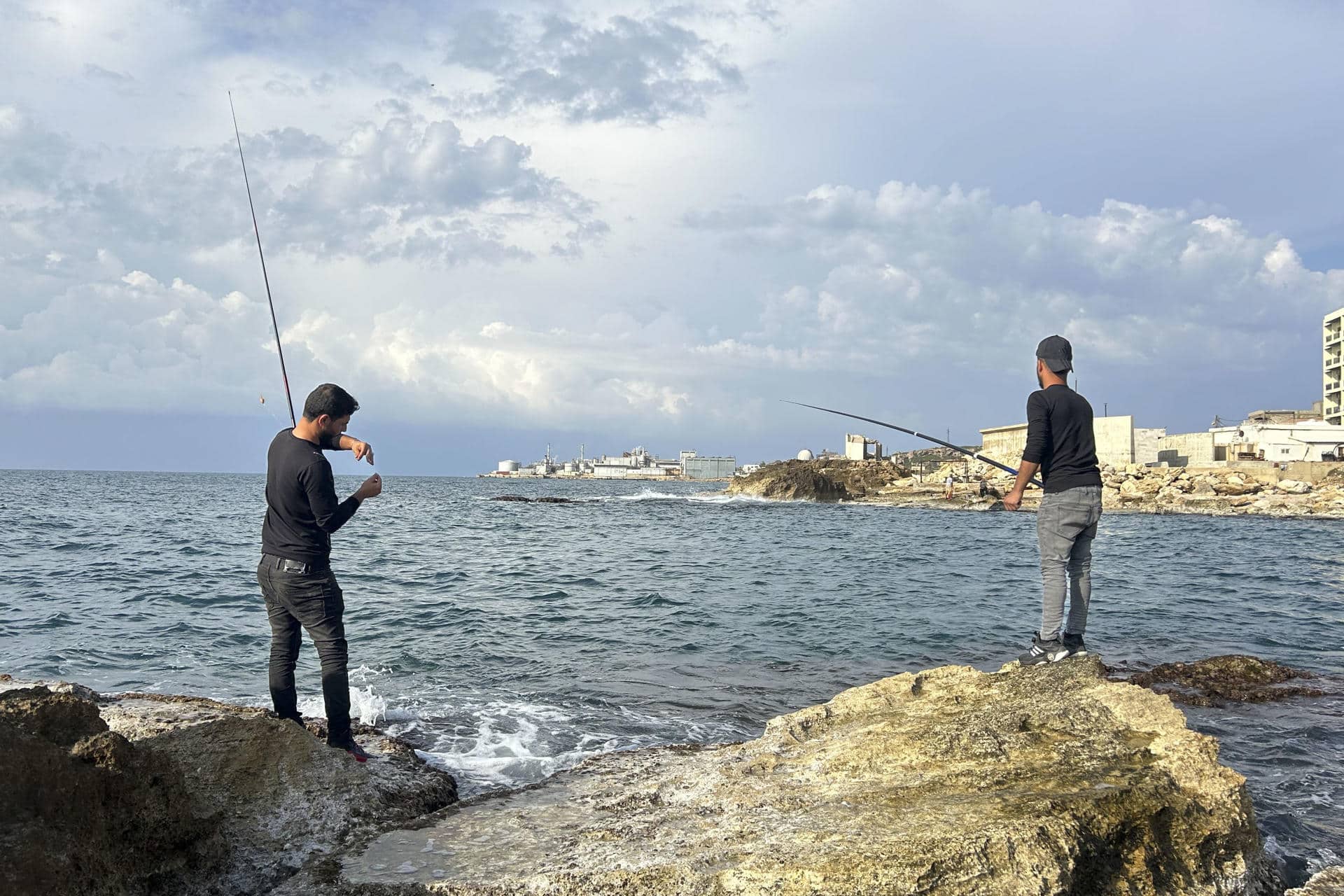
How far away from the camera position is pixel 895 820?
346 centimetres

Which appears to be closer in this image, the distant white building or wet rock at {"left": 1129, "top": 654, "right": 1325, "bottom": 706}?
wet rock at {"left": 1129, "top": 654, "right": 1325, "bottom": 706}

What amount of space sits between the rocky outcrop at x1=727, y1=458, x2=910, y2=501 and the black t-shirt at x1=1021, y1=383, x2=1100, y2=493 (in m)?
56.4

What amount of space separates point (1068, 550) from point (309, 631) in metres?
5.05

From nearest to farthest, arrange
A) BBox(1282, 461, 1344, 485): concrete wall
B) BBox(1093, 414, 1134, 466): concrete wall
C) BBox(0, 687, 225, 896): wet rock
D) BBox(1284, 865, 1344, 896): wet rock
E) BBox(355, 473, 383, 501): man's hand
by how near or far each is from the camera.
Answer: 1. BBox(0, 687, 225, 896): wet rock
2. BBox(1284, 865, 1344, 896): wet rock
3. BBox(355, 473, 383, 501): man's hand
4. BBox(1282, 461, 1344, 485): concrete wall
5. BBox(1093, 414, 1134, 466): concrete wall

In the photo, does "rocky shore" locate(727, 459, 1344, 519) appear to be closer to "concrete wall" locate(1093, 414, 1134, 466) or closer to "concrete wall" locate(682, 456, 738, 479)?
"concrete wall" locate(1093, 414, 1134, 466)

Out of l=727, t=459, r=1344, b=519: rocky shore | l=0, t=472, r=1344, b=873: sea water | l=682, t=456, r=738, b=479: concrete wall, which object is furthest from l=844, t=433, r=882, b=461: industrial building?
l=682, t=456, r=738, b=479: concrete wall

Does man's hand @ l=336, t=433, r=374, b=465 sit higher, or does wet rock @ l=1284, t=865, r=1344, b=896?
man's hand @ l=336, t=433, r=374, b=465

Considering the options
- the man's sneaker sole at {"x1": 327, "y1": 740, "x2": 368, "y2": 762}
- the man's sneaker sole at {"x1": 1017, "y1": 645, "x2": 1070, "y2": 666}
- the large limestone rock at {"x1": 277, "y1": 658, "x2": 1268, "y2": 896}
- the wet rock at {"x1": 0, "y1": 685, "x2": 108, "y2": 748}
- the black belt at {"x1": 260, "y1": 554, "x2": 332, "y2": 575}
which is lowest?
the man's sneaker sole at {"x1": 327, "y1": 740, "x2": 368, "y2": 762}

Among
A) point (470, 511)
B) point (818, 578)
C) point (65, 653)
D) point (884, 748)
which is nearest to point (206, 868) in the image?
point (884, 748)

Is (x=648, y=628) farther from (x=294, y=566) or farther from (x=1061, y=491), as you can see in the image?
(x=294, y=566)

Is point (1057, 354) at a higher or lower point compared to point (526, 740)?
higher

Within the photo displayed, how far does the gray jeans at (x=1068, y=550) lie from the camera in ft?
19.2

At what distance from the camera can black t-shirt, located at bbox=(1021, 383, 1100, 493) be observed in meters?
5.87

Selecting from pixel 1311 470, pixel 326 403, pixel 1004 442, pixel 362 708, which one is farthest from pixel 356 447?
pixel 1004 442
